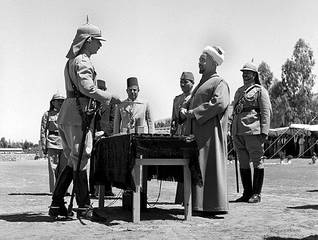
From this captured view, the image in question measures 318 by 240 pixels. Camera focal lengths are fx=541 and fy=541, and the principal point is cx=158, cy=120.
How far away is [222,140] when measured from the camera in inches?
270

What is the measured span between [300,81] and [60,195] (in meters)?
57.5

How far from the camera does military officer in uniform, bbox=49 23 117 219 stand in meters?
6.26

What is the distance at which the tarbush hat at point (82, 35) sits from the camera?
6.48 m

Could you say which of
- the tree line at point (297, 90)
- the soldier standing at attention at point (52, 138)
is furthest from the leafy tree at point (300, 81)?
the soldier standing at attention at point (52, 138)

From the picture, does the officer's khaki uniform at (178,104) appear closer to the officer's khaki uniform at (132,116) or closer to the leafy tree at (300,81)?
the officer's khaki uniform at (132,116)

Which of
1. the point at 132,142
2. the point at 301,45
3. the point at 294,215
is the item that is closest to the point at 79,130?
the point at 132,142

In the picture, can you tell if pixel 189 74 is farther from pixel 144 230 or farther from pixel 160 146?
pixel 144 230

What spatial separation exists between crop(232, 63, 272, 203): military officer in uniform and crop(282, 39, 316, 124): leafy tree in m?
52.4

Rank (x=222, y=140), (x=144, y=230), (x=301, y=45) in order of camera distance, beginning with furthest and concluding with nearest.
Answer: (x=301, y=45), (x=222, y=140), (x=144, y=230)

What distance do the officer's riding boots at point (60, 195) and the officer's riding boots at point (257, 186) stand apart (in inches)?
122

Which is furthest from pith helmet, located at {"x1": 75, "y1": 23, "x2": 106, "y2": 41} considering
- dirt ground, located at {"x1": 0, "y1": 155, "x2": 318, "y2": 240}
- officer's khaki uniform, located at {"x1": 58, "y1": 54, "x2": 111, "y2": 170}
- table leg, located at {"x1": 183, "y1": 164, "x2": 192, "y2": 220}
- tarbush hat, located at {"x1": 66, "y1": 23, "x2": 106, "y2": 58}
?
dirt ground, located at {"x1": 0, "y1": 155, "x2": 318, "y2": 240}

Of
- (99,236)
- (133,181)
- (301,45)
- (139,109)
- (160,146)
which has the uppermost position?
(301,45)

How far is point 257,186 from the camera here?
8.56 metres

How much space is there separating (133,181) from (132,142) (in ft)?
1.47
